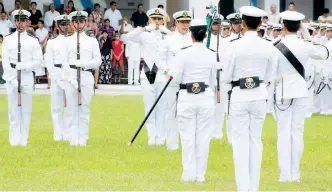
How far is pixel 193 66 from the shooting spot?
1555 cm

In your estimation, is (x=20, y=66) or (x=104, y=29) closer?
(x=20, y=66)

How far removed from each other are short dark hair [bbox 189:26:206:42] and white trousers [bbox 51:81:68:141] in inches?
259

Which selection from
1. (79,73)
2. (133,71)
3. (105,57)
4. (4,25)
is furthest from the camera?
(133,71)

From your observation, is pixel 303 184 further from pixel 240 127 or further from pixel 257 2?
pixel 257 2

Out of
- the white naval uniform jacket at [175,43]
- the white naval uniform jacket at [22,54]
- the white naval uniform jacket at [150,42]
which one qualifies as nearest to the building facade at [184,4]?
the white naval uniform jacket at [150,42]

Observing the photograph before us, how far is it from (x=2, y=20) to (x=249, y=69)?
25850 mm

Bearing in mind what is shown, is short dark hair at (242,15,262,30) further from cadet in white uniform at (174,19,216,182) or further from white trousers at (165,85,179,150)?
white trousers at (165,85,179,150)

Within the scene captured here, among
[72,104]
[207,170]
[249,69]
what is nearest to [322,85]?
[72,104]

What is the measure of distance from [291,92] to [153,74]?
5.04 m

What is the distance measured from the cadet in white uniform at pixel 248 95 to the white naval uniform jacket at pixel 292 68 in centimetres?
157

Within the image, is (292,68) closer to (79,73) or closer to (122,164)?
(122,164)

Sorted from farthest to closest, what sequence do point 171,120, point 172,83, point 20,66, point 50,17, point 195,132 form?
point 50,17, point 20,66, point 171,120, point 172,83, point 195,132

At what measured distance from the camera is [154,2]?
45.7 meters

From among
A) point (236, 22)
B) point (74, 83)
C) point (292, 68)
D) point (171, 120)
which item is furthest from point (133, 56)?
point (292, 68)
